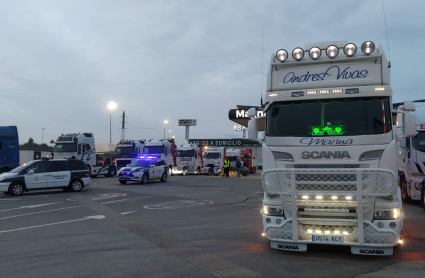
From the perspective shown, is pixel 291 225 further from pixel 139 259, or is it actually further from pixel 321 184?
pixel 139 259

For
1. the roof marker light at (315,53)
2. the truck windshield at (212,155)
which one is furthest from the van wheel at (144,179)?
the roof marker light at (315,53)

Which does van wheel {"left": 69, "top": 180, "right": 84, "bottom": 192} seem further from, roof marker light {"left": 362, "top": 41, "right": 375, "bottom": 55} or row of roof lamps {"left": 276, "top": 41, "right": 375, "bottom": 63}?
roof marker light {"left": 362, "top": 41, "right": 375, "bottom": 55}

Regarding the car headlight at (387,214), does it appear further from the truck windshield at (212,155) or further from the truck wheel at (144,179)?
the truck windshield at (212,155)

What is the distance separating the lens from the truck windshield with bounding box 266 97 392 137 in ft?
22.9

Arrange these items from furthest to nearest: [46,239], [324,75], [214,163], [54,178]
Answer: [214,163] < [54,178] < [46,239] < [324,75]

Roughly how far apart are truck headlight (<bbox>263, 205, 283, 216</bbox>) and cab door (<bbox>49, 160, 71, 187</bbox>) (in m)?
15.5

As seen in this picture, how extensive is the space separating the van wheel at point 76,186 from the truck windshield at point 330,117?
15809mm

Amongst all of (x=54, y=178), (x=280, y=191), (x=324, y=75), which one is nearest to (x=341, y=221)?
(x=280, y=191)

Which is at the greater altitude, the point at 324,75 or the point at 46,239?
the point at 324,75

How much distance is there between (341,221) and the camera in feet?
21.7

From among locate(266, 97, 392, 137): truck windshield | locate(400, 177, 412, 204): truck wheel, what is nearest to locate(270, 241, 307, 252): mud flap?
locate(266, 97, 392, 137): truck windshield

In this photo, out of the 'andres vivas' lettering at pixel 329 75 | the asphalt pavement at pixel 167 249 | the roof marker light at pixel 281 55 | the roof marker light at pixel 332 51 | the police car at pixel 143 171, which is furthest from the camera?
the police car at pixel 143 171

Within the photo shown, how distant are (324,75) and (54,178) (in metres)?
16.4

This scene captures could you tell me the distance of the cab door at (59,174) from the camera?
65.1ft
